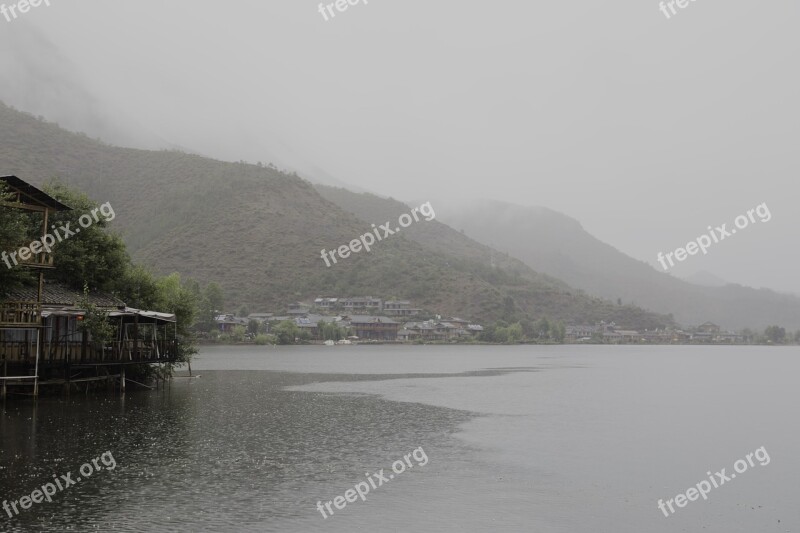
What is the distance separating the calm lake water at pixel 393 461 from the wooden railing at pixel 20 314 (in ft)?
15.2

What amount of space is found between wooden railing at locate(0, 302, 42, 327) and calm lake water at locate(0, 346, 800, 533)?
4648 millimetres

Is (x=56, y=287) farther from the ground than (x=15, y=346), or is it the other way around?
(x=56, y=287)

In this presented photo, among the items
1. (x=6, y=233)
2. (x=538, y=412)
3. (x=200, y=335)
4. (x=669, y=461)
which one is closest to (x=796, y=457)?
(x=669, y=461)

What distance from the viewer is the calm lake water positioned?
20.1 metres

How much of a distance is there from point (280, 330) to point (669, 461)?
5335 inches

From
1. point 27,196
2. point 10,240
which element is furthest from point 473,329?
point 10,240

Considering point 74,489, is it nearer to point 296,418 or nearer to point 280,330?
point 296,418

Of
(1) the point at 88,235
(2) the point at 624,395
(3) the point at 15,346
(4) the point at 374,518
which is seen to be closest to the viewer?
(4) the point at 374,518

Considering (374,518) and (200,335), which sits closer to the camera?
(374,518)

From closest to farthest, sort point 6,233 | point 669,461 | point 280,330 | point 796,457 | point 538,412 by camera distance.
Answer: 1. point 669,461
2. point 796,457
3. point 6,233
4. point 538,412
5. point 280,330

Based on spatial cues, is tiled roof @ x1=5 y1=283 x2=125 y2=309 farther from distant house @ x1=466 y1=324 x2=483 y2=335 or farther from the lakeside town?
distant house @ x1=466 y1=324 x2=483 y2=335

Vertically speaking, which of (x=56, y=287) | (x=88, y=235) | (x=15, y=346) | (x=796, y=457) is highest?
(x=88, y=235)

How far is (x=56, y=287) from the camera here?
Answer: 154 feet

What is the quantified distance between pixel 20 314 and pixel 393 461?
82.5 ft
